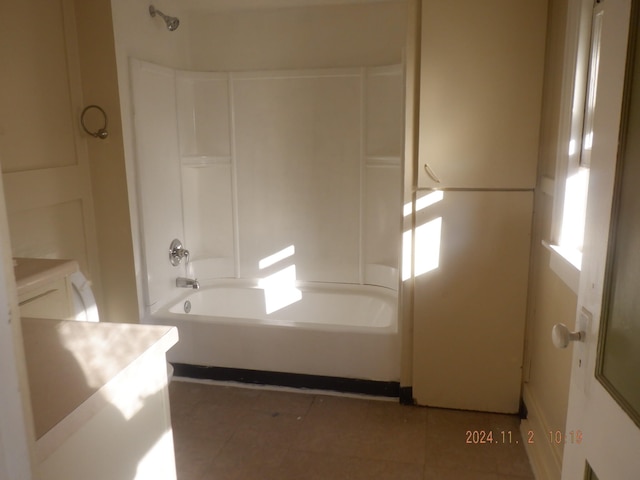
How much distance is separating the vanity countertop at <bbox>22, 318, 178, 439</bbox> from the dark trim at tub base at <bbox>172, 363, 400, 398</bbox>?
171cm

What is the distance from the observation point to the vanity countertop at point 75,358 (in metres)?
0.94

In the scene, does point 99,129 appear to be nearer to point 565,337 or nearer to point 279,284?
point 279,284

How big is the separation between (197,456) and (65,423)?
1594 millimetres

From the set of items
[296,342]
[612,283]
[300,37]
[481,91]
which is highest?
[300,37]

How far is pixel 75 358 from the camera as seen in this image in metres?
1.12

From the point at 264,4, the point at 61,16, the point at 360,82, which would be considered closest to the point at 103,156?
the point at 61,16

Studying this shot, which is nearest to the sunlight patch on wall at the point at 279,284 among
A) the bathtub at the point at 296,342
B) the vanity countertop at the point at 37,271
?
the bathtub at the point at 296,342

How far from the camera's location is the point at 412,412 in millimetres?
2664

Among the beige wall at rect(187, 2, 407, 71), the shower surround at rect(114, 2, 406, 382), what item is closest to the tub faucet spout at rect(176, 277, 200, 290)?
the shower surround at rect(114, 2, 406, 382)

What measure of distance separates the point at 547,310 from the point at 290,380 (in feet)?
4.63

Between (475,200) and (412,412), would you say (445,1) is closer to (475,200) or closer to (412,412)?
(475,200)

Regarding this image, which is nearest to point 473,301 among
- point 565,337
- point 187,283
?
point 565,337

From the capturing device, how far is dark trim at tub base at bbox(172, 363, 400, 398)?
279 cm

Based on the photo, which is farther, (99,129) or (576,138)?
(99,129)
